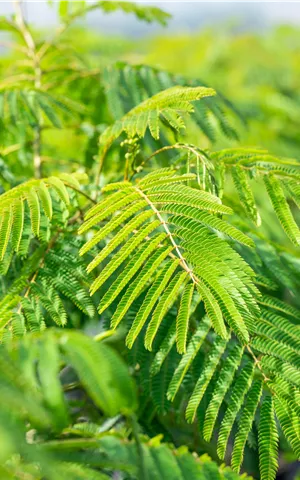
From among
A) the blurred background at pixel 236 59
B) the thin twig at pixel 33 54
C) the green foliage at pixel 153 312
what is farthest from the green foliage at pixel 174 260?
the blurred background at pixel 236 59

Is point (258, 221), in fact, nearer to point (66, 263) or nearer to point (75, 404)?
point (66, 263)

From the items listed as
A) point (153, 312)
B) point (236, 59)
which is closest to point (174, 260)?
point (153, 312)

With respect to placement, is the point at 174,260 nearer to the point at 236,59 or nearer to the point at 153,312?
the point at 153,312

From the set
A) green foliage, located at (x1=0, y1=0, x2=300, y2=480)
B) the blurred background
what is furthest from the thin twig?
the blurred background

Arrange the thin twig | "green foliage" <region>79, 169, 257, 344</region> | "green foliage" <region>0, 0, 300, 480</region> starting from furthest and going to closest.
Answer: the thin twig < "green foliage" <region>79, 169, 257, 344</region> < "green foliage" <region>0, 0, 300, 480</region>

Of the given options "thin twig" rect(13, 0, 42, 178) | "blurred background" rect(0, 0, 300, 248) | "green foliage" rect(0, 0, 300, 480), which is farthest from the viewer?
"blurred background" rect(0, 0, 300, 248)

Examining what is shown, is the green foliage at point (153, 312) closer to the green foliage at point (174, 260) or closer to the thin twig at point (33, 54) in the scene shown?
the green foliage at point (174, 260)

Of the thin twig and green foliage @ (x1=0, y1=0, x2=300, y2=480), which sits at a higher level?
the thin twig

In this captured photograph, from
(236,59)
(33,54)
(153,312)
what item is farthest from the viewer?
(236,59)

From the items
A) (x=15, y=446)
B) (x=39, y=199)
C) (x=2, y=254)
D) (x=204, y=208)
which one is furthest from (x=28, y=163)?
(x=15, y=446)

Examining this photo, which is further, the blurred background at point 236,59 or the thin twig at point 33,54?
the blurred background at point 236,59

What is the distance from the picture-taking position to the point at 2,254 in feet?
3.79

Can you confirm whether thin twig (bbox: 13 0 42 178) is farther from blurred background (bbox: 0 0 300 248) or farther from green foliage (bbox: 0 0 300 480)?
blurred background (bbox: 0 0 300 248)

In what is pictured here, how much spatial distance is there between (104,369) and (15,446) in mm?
139
